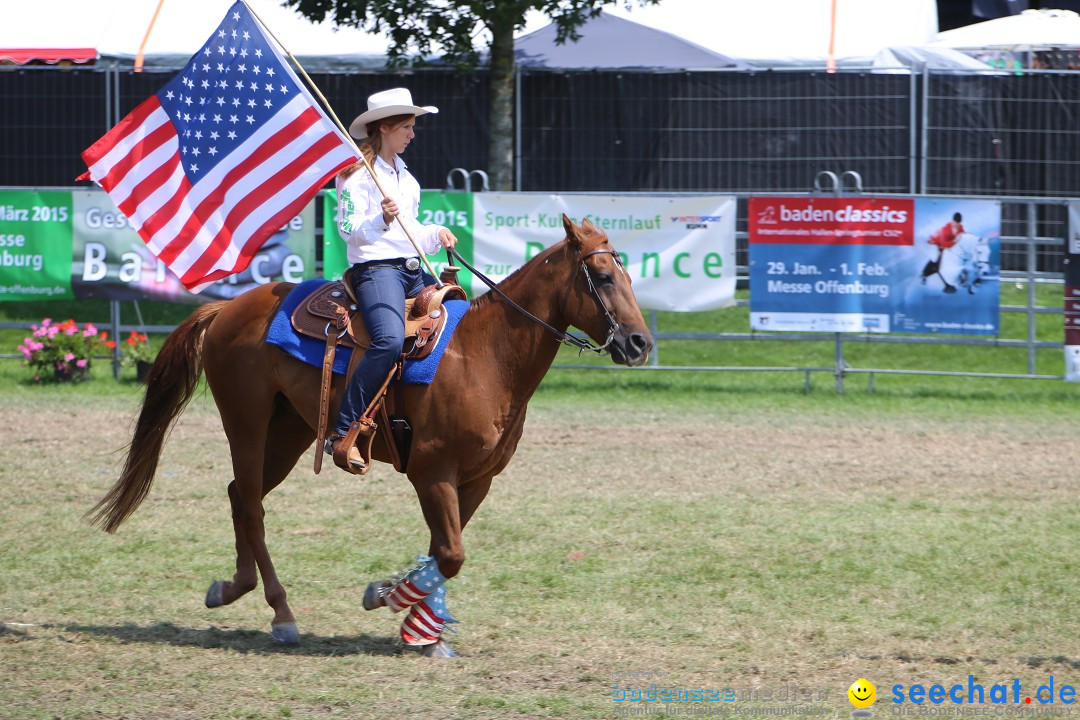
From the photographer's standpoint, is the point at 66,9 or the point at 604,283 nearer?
the point at 604,283

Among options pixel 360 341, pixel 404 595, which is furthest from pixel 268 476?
pixel 404 595

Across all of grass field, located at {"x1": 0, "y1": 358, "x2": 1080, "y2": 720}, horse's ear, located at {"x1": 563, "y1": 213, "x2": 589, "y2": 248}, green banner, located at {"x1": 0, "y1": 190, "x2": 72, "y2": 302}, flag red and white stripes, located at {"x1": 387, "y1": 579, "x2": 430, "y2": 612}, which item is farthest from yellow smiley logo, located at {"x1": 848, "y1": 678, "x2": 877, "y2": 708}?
green banner, located at {"x1": 0, "y1": 190, "x2": 72, "y2": 302}

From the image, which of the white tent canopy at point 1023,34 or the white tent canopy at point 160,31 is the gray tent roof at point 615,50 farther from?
the white tent canopy at point 1023,34

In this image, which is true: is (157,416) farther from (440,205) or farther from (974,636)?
(440,205)

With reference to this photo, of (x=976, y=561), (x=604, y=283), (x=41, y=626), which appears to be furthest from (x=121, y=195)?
(x=976, y=561)

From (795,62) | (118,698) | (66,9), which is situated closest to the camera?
(118,698)

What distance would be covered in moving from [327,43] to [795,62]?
6339 millimetres

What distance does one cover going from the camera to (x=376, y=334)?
19.2 ft

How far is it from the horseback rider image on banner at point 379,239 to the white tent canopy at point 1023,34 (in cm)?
1363

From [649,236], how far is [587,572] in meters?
6.83

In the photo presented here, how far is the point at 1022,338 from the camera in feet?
48.4

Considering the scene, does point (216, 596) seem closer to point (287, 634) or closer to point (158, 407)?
point (287, 634)

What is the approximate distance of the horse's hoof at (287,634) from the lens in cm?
599

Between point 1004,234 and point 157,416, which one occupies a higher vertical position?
point 1004,234
